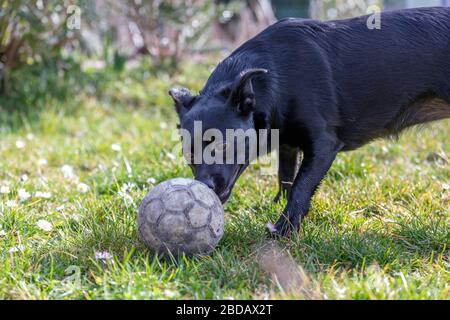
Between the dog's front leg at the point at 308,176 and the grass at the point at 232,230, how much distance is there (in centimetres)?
11

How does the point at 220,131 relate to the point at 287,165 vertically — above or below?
above

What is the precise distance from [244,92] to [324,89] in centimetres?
49

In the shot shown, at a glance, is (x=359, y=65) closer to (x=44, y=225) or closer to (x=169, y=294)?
(x=169, y=294)

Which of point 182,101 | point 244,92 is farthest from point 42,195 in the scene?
point 244,92

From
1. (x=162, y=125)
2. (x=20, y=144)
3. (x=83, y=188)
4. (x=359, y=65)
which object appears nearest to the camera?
(x=359, y=65)

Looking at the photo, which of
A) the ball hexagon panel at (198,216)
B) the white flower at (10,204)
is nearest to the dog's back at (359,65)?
the ball hexagon panel at (198,216)

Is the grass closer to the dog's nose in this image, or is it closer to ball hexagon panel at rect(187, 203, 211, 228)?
ball hexagon panel at rect(187, 203, 211, 228)

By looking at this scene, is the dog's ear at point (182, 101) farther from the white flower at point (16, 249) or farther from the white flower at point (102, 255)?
the white flower at point (16, 249)

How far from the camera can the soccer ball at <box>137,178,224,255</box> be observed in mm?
2646

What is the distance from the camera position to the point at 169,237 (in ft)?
8.70

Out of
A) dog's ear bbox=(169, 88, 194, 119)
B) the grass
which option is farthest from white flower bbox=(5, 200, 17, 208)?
dog's ear bbox=(169, 88, 194, 119)

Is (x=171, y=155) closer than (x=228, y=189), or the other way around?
(x=228, y=189)

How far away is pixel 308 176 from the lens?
311 cm
